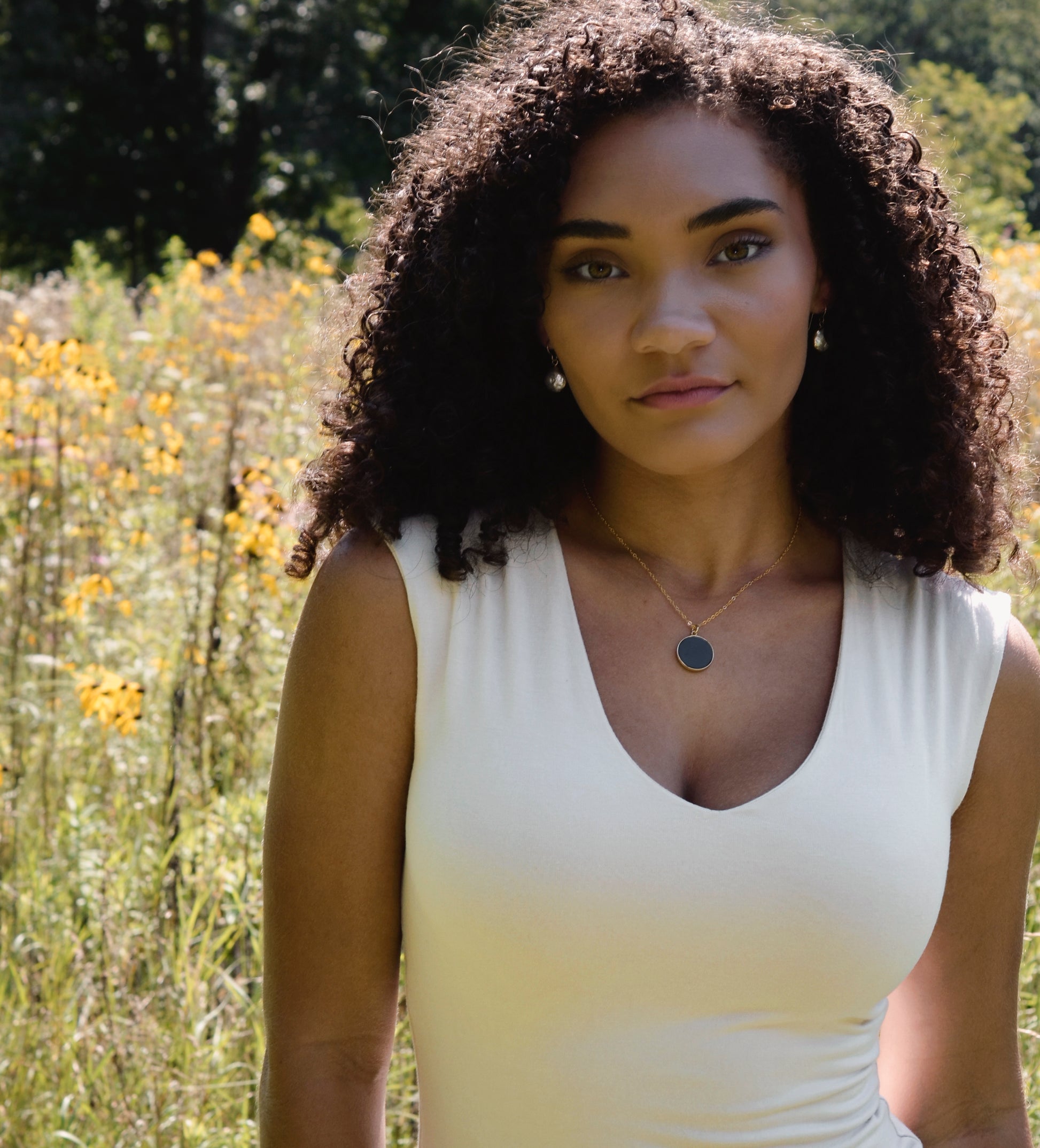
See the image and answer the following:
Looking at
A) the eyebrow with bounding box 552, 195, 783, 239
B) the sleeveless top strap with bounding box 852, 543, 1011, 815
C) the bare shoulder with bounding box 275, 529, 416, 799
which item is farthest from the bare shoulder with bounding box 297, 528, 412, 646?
the sleeveless top strap with bounding box 852, 543, 1011, 815

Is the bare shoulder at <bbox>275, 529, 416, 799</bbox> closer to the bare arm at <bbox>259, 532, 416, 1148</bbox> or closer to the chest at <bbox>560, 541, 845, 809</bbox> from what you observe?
the bare arm at <bbox>259, 532, 416, 1148</bbox>

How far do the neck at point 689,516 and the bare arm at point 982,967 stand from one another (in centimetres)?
31

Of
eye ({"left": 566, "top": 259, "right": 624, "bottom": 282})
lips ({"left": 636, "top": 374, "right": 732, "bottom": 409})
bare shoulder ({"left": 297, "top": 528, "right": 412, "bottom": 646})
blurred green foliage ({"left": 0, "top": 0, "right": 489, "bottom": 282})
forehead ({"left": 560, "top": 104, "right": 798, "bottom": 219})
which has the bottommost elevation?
bare shoulder ({"left": 297, "top": 528, "right": 412, "bottom": 646})

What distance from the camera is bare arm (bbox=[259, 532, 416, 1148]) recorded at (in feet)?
4.30

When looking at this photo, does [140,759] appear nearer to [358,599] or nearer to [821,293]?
[358,599]

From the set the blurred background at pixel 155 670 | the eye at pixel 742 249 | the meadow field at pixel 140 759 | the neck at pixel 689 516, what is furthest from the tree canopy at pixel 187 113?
the eye at pixel 742 249

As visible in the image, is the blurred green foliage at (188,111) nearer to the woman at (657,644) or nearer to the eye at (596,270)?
the woman at (657,644)

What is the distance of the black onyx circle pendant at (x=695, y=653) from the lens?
144 centimetres

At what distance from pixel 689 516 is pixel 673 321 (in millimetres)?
301

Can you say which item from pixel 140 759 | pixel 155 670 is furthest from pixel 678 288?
pixel 155 670

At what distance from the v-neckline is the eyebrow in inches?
12.4

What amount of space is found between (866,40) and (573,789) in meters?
27.3

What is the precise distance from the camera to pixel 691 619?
150 cm

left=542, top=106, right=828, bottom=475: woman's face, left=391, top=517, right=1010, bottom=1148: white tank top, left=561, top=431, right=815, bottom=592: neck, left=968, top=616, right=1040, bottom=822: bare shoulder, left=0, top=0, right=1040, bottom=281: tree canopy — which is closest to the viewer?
left=391, top=517, right=1010, bottom=1148: white tank top
